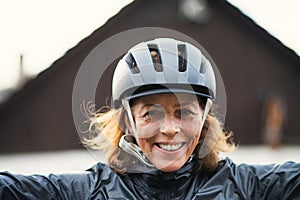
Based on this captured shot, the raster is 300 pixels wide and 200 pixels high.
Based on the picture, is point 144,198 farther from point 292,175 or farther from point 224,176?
point 292,175

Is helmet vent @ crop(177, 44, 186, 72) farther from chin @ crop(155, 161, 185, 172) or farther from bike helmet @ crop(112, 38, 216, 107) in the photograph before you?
chin @ crop(155, 161, 185, 172)

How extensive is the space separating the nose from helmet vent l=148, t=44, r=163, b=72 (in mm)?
281

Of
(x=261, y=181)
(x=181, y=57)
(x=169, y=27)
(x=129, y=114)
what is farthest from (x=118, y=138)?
(x=169, y=27)

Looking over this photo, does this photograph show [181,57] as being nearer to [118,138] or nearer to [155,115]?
[155,115]

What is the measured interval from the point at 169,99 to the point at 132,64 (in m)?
0.34

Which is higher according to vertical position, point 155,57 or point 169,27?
point 169,27

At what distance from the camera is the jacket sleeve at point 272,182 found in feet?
12.5

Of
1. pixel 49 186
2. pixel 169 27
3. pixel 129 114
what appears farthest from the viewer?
pixel 169 27

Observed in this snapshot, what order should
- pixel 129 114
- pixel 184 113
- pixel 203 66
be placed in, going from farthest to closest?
pixel 203 66 < pixel 129 114 < pixel 184 113

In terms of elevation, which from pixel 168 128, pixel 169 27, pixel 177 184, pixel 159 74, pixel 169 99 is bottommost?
pixel 177 184

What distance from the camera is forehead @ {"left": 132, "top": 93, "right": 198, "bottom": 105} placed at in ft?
12.6

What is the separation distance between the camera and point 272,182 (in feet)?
12.6

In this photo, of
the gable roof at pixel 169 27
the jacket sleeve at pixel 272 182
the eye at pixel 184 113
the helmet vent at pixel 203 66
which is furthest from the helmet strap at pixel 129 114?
the gable roof at pixel 169 27

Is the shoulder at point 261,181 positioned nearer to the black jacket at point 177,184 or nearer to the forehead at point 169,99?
the black jacket at point 177,184
